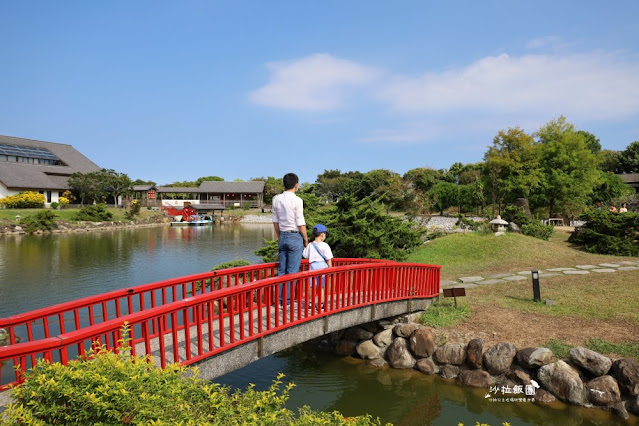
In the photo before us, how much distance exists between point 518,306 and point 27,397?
9619mm

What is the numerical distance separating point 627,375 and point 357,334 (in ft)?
Result: 16.0

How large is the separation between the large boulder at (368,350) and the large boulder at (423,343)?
0.82 m

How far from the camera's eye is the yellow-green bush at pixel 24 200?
4603 cm

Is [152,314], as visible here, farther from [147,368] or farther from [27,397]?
[27,397]

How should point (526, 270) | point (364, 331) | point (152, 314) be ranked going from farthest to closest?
point (526, 270)
point (364, 331)
point (152, 314)

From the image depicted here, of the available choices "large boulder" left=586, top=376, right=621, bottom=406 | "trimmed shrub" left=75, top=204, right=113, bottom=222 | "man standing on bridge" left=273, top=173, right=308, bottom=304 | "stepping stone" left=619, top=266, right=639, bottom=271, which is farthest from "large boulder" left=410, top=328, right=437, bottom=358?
"trimmed shrub" left=75, top=204, right=113, bottom=222

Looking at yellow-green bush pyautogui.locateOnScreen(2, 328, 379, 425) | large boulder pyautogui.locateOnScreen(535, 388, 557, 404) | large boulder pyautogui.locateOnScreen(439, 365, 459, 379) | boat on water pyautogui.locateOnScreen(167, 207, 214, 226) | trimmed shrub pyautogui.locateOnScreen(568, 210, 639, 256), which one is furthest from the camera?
boat on water pyautogui.locateOnScreen(167, 207, 214, 226)

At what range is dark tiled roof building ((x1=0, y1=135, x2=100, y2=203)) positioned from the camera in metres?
51.1

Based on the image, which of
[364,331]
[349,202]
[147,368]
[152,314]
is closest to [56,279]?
[349,202]

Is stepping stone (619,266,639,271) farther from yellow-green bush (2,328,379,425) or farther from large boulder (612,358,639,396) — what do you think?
yellow-green bush (2,328,379,425)

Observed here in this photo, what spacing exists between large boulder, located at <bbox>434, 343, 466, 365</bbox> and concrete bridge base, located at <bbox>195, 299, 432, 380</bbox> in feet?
4.01

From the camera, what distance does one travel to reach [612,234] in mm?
17672

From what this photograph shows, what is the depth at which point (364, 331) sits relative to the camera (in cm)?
923

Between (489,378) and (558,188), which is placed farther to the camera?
(558,188)
